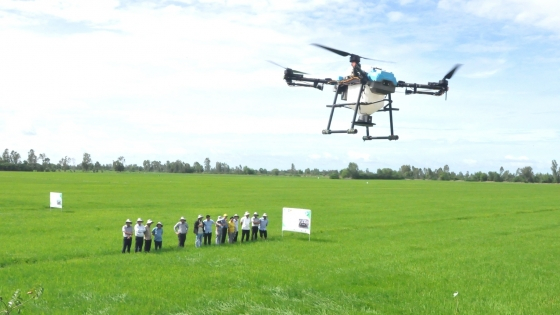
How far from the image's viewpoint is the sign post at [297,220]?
1205 inches

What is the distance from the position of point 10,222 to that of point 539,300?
33.5m

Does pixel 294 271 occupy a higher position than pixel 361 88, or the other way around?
pixel 361 88

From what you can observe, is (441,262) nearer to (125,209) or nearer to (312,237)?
(312,237)

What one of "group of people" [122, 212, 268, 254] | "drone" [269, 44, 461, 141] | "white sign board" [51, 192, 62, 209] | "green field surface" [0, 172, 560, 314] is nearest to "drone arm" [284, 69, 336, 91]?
"drone" [269, 44, 461, 141]

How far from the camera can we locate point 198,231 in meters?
26.3

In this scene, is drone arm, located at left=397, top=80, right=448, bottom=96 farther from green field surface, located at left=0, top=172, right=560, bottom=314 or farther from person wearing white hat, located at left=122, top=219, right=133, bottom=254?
person wearing white hat, located at left=122, top=219, right=133, bottom=254

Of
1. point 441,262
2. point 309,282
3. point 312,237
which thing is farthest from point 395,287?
point 312,237

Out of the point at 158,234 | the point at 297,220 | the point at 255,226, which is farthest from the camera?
the point at 297,220

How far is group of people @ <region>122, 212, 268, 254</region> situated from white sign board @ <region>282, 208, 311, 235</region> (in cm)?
165

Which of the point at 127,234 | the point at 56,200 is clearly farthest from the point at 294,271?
the point at 56,200

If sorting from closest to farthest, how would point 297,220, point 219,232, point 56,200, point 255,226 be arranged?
point 219,232 → point 255,226 → point 297,220 → point 56,200

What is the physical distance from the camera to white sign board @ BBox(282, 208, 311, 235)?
30612 millimetres

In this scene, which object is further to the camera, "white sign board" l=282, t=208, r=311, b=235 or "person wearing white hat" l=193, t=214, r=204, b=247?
"white sign board" l=282, t=208, r=311, b=235

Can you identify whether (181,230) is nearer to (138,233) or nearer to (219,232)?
(219,232)
